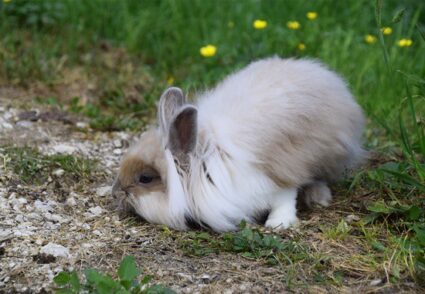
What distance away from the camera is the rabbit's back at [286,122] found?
3770 mm

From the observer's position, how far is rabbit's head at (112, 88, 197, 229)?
3768mm

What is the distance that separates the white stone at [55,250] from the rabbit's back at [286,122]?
36.6 inches

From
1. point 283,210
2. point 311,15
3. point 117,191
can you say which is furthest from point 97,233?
point 311,15

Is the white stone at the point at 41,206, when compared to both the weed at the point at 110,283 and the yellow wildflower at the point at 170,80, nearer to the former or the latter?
the weed at the point at 110,283

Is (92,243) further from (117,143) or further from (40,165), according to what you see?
(117,143)

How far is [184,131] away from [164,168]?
0.23m

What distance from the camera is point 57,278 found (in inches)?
117

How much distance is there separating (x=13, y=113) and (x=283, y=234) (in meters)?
2.40

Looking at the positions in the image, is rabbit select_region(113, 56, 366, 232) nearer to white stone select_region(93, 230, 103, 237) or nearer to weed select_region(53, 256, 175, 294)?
white stone select_region(93, 230, 103, 237)

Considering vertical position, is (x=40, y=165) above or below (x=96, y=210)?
above

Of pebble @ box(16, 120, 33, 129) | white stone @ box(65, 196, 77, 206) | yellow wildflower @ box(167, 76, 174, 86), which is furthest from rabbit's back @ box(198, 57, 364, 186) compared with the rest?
yellow wildflower @ box(167, 76, 174, 86)

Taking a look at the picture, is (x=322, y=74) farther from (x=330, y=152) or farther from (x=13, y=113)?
(x=13, y=113)

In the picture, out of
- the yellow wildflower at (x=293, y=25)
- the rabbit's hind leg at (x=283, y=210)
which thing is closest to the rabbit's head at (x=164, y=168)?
the rabbit's hind leg at (x=283, y=210)

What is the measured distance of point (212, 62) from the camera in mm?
6062
